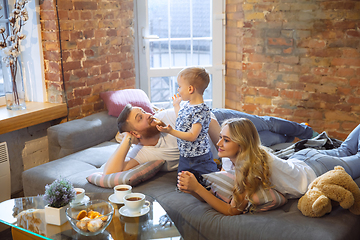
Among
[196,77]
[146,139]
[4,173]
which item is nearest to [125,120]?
[146,139]

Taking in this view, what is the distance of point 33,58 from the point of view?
3125mm

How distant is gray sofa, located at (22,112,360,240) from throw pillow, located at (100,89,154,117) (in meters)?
0.41

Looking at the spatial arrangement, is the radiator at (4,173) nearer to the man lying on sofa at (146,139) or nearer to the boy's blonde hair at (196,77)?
the man lying on sofa at (146,139)

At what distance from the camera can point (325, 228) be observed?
5.17 feet

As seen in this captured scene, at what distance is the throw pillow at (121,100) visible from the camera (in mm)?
3213

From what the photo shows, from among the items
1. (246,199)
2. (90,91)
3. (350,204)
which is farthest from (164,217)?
(90,91)

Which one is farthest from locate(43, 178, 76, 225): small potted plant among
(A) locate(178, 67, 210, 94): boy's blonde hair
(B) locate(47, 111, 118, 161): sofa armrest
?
(B) locate(47, 111, 118, 161): sofa armrest

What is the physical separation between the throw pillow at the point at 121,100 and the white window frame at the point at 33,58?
1.87 ft

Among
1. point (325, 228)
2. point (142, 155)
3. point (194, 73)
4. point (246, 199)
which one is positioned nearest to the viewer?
point (325, 228)

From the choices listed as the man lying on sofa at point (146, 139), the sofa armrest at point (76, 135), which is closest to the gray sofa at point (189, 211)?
the sofa armrest at point (76, 135)

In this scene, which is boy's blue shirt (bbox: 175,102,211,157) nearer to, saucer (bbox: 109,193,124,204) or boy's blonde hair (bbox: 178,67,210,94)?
boy's blonde hair (bbox: 178,67,210,94)

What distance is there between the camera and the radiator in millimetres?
2697

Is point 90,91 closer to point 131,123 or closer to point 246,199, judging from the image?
point 131,123

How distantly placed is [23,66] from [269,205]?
2.49m
